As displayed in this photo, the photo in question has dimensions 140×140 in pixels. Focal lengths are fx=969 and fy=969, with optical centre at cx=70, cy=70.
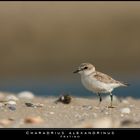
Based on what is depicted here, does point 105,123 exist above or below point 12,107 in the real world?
below

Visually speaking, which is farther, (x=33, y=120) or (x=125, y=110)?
(x=125, y=110)

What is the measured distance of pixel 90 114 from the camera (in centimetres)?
1266

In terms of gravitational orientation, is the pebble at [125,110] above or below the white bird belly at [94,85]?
below

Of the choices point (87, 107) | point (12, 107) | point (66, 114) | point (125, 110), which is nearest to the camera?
point (66, 114)

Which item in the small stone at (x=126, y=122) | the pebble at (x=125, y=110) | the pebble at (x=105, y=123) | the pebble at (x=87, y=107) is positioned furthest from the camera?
the pebble at (x=87, y=107)

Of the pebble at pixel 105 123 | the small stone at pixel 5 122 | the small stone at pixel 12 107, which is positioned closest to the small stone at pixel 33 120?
the small stone at pixel 5 122

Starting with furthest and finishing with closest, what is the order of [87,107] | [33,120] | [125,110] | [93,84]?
1. [93,84]
2. [87,107]
3. [125,110]
4. [33,120]

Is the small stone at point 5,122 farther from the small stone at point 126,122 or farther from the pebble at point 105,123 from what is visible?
the small stone at point 126,122

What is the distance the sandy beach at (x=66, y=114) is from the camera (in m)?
11.4

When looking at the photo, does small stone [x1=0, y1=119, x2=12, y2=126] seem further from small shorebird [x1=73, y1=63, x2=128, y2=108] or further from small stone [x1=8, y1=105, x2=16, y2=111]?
small shorebird [x1=73, y1=63, x2=128, y2=108]

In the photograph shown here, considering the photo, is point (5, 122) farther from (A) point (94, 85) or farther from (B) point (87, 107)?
(A) point (94, 85)

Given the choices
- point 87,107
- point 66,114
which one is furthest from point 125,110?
point 66,114

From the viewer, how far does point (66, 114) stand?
496 inches

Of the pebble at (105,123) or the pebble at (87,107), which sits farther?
the pebble at (87,107)
